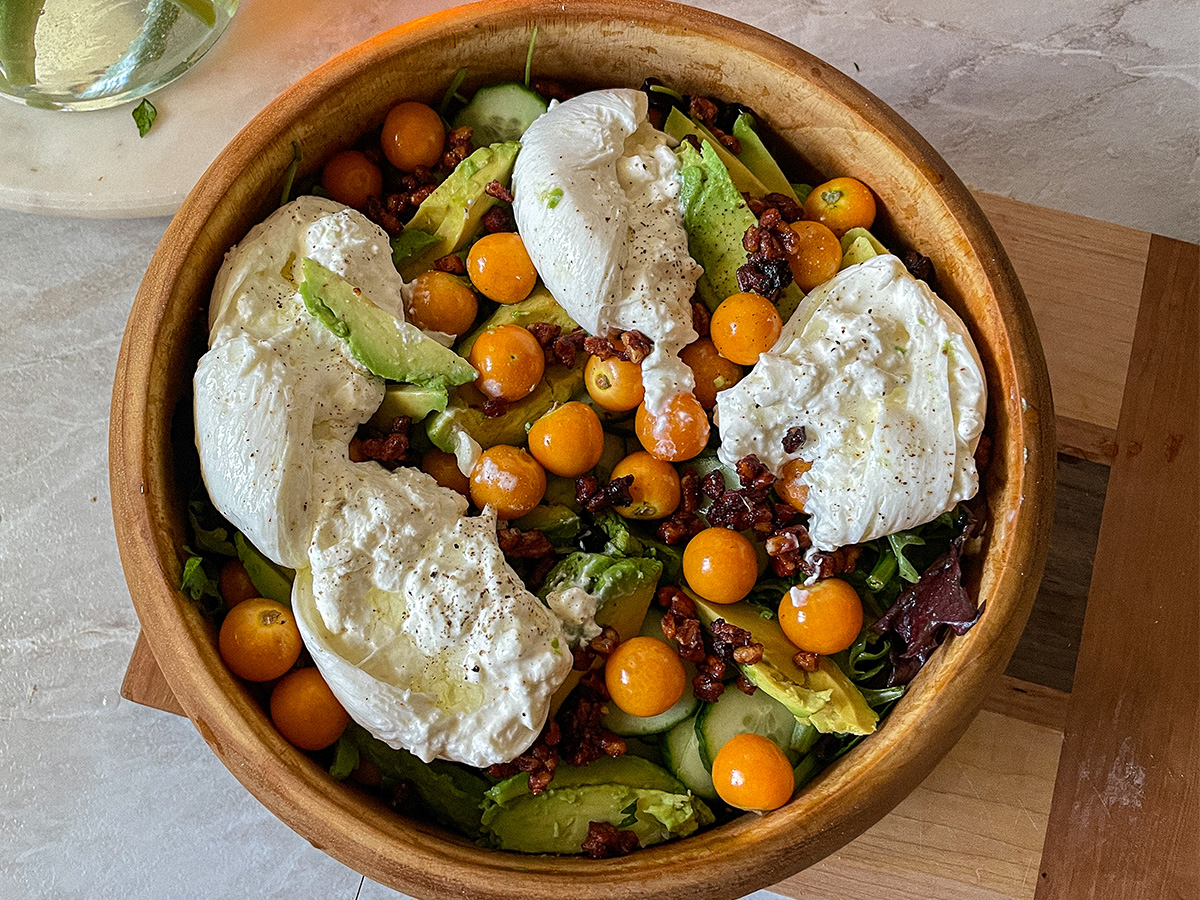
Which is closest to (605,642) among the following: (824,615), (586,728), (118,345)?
(586,728)

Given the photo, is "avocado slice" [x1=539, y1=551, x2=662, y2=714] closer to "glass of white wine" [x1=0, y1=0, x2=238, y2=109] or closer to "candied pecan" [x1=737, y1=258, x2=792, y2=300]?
"candied pecan" [x1=737, y1=258, x2=792, y2=300]

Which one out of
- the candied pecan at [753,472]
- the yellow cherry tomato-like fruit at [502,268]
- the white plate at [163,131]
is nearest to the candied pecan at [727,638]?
the candied pecan at [753,472]

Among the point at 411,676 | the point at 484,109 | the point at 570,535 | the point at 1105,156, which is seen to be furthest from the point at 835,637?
the point at 1105,156

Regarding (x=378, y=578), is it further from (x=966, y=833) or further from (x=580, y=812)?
(x=966, y=833)

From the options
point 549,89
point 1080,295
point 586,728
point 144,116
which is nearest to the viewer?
point 586,728

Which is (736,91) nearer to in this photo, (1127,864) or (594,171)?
(594,171)

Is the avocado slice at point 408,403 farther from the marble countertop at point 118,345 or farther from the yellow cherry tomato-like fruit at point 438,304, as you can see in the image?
the marble countertop at point 118,345
